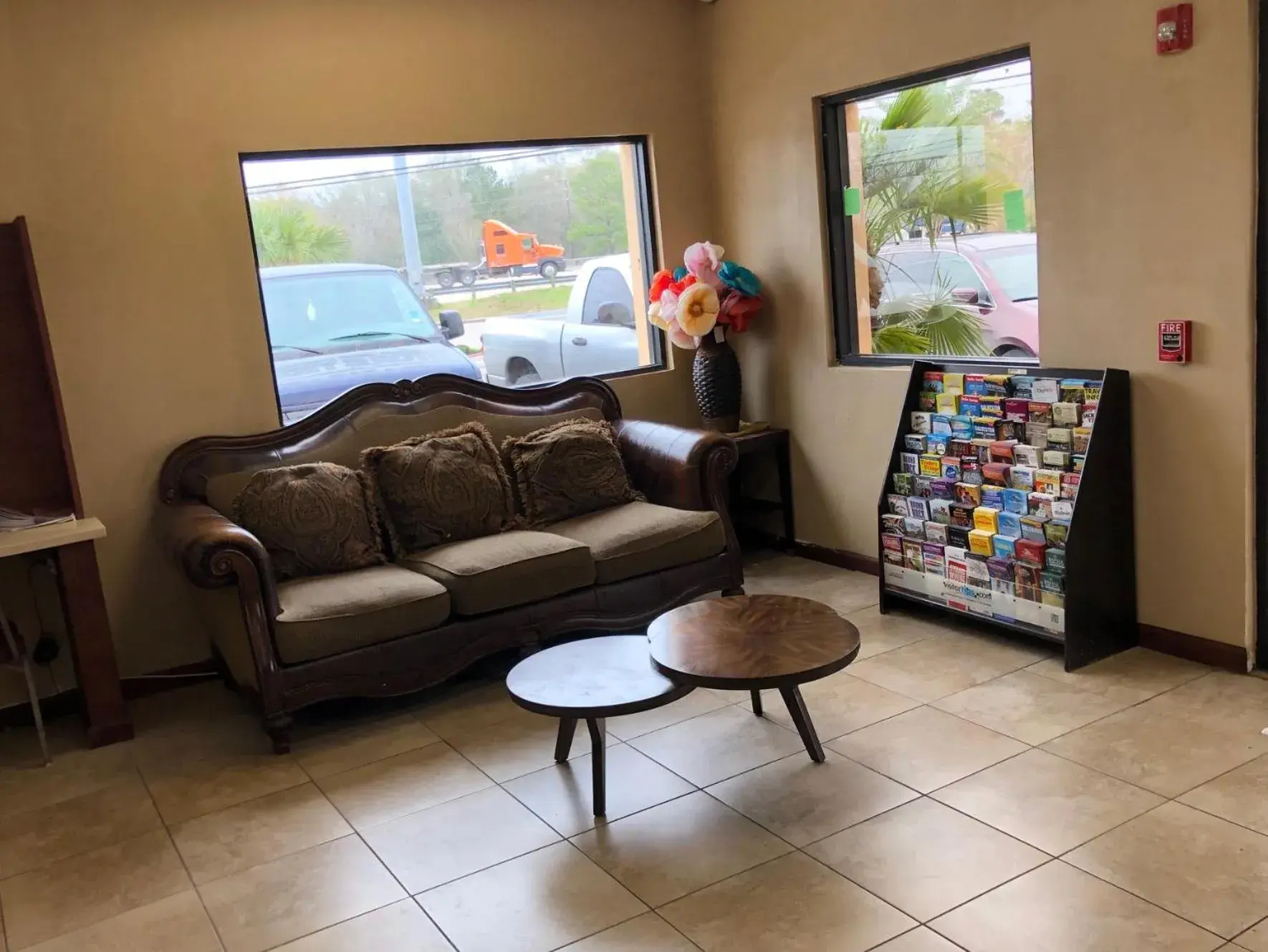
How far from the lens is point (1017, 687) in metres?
3.38

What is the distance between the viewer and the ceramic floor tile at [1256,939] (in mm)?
2082

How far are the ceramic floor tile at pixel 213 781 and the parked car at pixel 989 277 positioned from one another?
9.25 feet

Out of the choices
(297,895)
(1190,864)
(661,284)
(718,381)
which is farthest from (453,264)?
(1190,864)

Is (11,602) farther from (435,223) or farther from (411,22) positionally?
(411,22)

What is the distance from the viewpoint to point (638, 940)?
229 cm

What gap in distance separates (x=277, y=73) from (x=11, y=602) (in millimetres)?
2148

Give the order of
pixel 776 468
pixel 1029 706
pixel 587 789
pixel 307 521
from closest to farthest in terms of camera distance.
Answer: pixel 587 789
pixel 1029 706
pixel 307 521
pixel 776 468

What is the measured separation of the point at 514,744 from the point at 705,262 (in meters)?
2.37

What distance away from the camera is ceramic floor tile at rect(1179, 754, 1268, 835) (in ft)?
8.30

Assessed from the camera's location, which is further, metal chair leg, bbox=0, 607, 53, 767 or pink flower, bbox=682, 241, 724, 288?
pink flower, bbox=682, 241, 724, 288

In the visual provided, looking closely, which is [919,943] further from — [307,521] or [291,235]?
[291,235]

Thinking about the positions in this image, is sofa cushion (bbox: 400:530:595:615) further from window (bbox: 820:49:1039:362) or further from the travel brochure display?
window (bbox: 820:49:1039:362)

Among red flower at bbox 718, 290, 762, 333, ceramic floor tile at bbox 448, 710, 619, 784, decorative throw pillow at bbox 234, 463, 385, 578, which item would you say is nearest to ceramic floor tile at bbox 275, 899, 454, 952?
ceramic floor tile at bbox 448, 710, 619, 784

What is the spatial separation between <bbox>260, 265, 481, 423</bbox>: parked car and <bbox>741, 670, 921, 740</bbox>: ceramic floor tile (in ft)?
6.64
